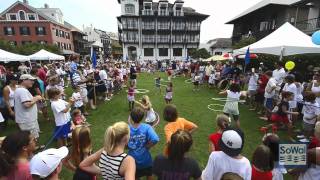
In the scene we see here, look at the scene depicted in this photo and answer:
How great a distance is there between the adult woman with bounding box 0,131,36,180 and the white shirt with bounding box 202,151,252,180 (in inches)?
97.3

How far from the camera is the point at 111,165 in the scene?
249 cm

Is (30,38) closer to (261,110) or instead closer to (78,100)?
(78,100)

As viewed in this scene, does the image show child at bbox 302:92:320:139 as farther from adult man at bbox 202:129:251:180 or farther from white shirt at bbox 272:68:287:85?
adult man at bbox 202:129:251:180

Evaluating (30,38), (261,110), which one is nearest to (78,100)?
(261,110)

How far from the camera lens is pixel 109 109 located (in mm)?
11570

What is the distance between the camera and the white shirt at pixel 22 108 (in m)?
5.62

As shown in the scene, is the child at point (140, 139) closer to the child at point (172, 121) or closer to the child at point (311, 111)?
the child at point (172, 121)

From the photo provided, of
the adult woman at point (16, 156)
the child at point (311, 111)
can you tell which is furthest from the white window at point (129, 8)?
the adult woman at point (16, 156)

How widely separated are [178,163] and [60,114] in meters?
4.42

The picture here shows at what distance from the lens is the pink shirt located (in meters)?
2.73

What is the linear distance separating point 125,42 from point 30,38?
23.0 metres

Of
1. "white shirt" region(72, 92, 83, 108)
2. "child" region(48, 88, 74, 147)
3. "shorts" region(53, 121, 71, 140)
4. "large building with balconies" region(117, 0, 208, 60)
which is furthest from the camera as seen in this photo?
"large building with balconies" region(117, 0, 208, 60)

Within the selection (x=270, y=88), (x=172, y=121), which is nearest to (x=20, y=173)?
(x=172, y=121)

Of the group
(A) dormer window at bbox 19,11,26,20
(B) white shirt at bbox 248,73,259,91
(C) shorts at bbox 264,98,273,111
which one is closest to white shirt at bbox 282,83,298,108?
(C) shorts at bbox 264,98,273,111
